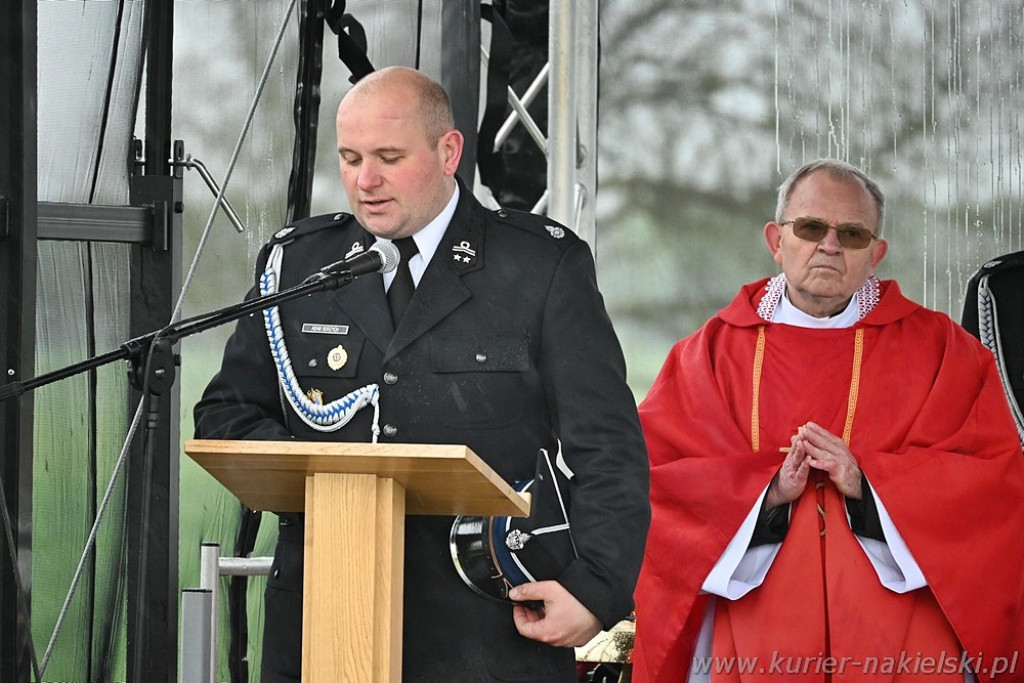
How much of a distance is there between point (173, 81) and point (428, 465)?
2141 mm

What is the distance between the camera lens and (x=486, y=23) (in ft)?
18.6

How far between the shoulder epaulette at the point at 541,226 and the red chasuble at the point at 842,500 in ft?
3.83

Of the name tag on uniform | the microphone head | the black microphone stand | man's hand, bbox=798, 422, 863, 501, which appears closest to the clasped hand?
man's hand, bbox=798, 422, 863, 501

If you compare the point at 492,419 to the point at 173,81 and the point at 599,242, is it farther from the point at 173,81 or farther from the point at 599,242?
the point at 599,242

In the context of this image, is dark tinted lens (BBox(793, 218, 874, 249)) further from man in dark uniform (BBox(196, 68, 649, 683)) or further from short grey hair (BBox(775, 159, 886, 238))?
man in dark uniform (BBox(196, 68, 649, 683))

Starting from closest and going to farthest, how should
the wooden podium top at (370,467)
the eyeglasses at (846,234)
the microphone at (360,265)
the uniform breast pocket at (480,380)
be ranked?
the wooden podium top at (370,467) → the microphone at (360,265) → the uniform breast pocket at (480,380) → the eyeglasses at (846,234)

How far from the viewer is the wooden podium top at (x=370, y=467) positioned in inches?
86.4

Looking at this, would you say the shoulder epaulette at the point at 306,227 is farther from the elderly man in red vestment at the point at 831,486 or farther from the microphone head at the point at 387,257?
the elderly man in red vestment at the point at 831,486

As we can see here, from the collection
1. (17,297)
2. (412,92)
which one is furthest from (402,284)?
(17,297)

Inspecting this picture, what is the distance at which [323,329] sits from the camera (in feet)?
9.62

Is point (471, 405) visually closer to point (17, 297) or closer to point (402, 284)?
point (402, 284)

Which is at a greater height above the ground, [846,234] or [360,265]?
[846,234]

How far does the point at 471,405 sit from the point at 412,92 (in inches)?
23.7

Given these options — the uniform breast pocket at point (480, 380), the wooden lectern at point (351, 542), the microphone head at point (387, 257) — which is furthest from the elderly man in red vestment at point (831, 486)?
the wooden lectern at point (351, 542)
